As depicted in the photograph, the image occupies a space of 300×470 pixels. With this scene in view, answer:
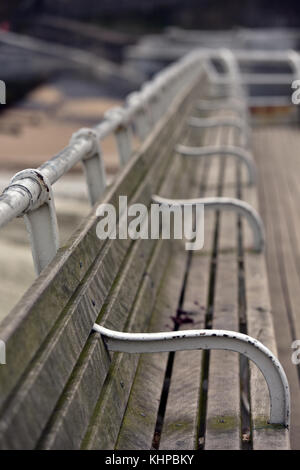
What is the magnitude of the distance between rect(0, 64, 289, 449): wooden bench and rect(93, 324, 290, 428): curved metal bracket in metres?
0.03

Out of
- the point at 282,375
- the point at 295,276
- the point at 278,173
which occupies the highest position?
the point at 278,173

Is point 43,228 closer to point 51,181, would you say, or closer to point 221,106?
point 51,181

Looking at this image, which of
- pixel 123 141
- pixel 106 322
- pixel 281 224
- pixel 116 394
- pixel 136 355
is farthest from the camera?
pixel 281 224

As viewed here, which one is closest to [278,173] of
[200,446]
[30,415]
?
[200,446]

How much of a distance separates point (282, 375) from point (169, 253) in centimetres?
142

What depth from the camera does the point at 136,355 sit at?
90.4 inches

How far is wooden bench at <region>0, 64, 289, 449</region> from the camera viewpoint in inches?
58.7

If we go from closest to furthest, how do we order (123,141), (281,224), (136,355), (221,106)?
(136,355) → (123,141) → (281,224) → (221,106)

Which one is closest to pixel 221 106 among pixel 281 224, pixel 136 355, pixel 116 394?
pixel 281 224

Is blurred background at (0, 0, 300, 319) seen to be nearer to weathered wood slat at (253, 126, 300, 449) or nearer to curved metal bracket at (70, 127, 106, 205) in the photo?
weathered wood slat at (253, 126, 300, 449)

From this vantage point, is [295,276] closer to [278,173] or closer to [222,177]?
[222,177]

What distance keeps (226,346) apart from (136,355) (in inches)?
14.0

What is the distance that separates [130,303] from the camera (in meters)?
2.41

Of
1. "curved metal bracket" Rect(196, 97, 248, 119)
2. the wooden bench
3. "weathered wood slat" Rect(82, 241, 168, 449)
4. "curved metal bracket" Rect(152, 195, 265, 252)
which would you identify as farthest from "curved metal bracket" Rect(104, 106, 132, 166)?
"curved metal bracket" Rect(196, 97, 248, 119)
